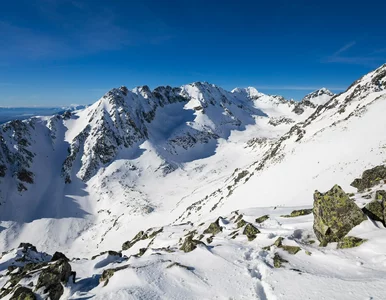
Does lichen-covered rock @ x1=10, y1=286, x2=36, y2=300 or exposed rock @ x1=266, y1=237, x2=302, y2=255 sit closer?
exposed rock @ x1=266, y1=237, x2=302, y2=255

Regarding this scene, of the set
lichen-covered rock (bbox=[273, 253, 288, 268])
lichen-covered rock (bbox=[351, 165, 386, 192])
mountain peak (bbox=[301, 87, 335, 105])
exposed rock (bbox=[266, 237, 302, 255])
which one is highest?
mountain peak (bbox=[301, 87, 335, 105])

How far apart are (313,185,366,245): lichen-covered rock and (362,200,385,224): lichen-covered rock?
580mm

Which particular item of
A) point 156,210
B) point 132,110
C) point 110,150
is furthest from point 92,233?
point 132,110

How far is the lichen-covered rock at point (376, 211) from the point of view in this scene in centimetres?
1130

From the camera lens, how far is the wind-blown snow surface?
10094 millimetres

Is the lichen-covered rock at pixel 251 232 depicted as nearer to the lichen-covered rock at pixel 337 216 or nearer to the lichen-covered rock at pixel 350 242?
the lichen-covered rock at pixel 337 216

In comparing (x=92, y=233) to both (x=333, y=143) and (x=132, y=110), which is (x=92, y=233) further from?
(x=132, y=110)

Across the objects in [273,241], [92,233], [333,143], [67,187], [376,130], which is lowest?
[92,233]

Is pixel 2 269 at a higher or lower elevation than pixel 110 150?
lower

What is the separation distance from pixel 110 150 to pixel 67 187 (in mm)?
17899

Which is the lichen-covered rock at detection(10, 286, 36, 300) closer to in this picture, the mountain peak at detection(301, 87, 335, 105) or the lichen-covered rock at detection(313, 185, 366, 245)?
the lichen-covered rock at detection(313, 185, 366, 245)

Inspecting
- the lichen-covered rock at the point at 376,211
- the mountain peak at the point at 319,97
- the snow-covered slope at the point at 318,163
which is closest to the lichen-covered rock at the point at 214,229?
the snow-covered slope at the point at 318,163

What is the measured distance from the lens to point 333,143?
104 feet

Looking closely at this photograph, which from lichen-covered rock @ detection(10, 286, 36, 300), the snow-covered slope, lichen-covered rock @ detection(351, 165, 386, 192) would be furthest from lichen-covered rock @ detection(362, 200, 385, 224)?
lichen-covered rock @ detection(10, 286, 36, 300)
